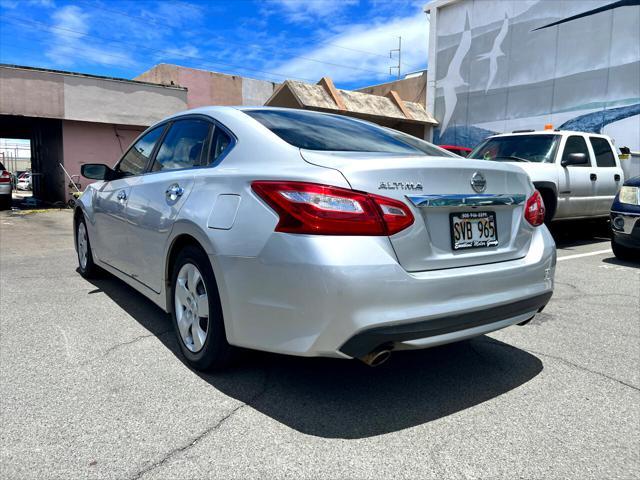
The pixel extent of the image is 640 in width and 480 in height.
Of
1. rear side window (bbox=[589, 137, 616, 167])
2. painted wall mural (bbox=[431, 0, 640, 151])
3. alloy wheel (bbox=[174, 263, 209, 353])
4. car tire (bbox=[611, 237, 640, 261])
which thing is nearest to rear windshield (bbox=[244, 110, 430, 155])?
alloy wheel (bbox=[174, 263, 209, 353])

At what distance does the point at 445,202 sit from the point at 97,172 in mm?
3431

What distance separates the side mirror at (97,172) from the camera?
4590mm

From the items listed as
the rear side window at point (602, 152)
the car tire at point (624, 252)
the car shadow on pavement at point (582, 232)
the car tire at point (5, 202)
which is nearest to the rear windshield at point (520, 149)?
the rear side window at point (602, 152)

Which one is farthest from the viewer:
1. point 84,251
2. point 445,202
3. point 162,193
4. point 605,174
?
point 605,174

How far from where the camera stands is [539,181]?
7305mm

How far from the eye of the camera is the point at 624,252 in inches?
271

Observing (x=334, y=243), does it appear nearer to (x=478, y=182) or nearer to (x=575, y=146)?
(x=478, y=182)

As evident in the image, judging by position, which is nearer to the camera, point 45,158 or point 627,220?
point 627,220

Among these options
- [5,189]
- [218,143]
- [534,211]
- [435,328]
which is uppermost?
[218,143]

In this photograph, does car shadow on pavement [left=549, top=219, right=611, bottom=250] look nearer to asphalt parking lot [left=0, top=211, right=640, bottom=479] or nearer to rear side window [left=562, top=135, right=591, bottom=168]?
rear side window [left=562, top=135, right=591, bottom=168]

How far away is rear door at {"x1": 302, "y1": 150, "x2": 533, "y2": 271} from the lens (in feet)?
7.86

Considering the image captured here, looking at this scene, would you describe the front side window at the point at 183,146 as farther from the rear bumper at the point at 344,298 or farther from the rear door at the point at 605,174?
the rear door at the point at 605,174

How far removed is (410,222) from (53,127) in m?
18.9

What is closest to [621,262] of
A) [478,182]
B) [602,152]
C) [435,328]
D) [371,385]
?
[602,152]
